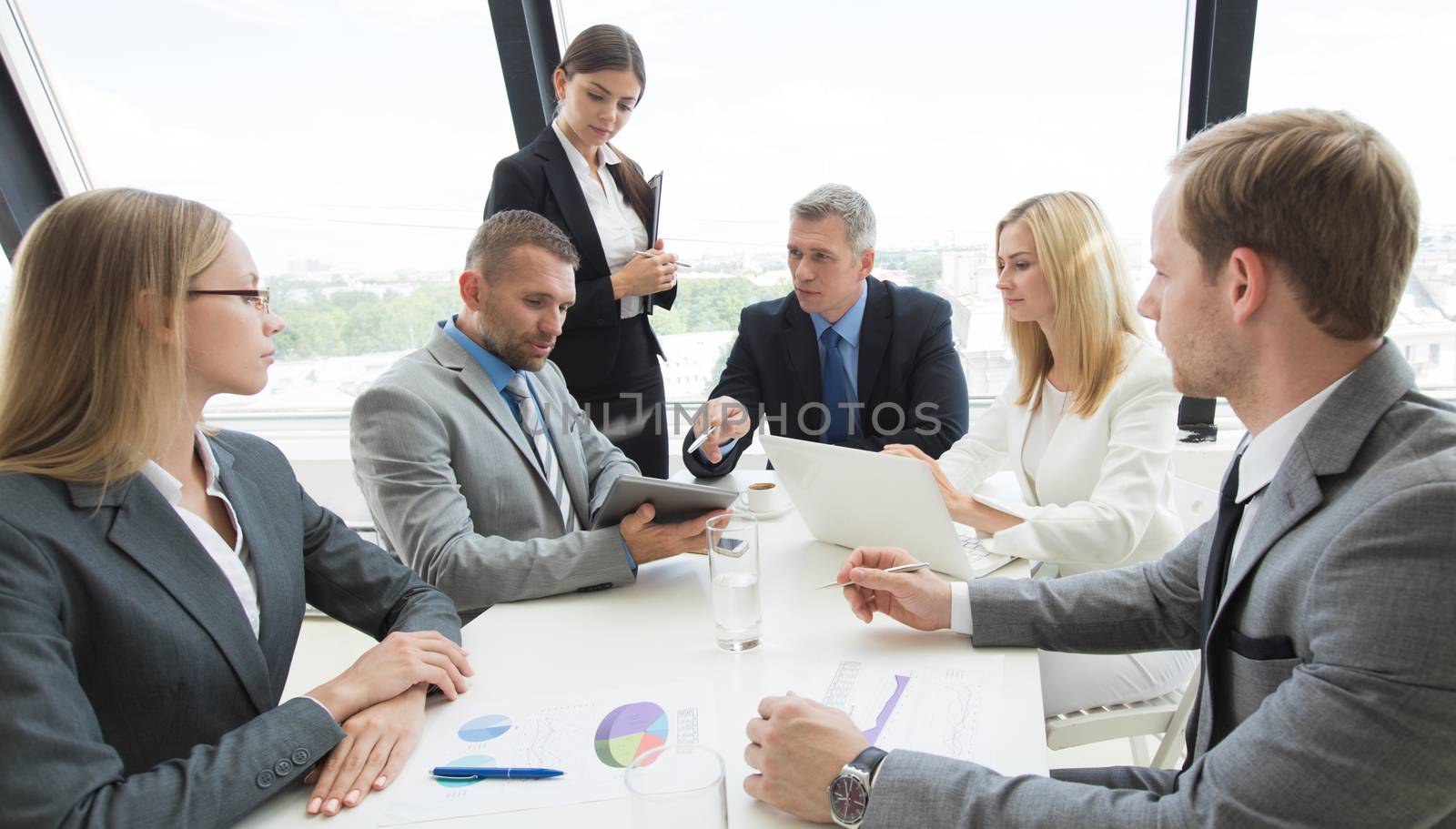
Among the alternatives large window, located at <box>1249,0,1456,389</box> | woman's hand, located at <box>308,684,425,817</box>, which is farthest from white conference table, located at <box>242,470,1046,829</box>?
large window, located at <box>1249,0,1456,389</box>

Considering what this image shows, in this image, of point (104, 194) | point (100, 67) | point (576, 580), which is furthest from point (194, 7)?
point (576, 580)

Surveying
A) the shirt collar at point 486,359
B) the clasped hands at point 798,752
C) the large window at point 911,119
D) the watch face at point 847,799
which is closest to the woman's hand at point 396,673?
the clasped hands at point 798,752

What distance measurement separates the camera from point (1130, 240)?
11.2ft

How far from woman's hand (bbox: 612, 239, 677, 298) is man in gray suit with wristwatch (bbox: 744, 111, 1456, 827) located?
1.85 m

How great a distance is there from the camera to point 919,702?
1207 mm

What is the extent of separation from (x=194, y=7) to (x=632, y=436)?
2.66 metres

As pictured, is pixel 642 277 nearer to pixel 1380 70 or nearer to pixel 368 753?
pixel 368 753

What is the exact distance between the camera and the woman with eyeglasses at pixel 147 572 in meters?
0.96

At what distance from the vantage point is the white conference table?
40.1 inches

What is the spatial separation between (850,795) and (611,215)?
2.35 m

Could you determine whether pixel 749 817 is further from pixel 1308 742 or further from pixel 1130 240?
pixel 1130 240

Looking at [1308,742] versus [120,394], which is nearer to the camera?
[1308,742]

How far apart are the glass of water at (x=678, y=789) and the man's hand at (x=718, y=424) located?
1641 millimetres

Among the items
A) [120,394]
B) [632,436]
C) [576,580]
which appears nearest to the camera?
[120,394]
